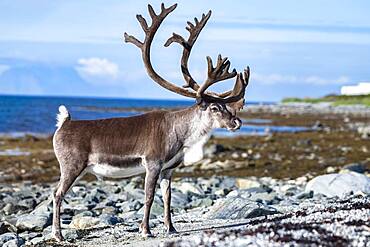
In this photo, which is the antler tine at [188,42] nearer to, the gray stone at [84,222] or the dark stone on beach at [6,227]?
the gray stone at [84,222]

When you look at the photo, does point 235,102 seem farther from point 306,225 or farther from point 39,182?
point 39,182

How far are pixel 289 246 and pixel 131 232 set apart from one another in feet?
16.7

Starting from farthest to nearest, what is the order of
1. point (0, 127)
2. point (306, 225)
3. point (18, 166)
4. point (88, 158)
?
point (0, 127)
point (18, 166)
point (88, 158)
point (306, 225)

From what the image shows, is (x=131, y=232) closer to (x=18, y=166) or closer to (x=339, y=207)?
(x=339, y=207)

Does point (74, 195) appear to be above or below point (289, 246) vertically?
below

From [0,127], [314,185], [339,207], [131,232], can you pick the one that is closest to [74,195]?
[314,185]

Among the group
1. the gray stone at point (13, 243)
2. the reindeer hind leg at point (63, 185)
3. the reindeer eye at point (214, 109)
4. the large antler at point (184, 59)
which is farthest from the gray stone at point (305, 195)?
the gray stone at point (13, 243)

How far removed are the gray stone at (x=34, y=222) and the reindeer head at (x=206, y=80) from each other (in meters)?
4.80

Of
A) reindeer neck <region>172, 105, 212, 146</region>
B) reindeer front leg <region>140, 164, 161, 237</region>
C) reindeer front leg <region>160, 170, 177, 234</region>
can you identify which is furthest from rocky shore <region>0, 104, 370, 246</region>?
reindeer neck <region>172, 105, 212, 146</region>

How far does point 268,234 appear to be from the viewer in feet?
31.3

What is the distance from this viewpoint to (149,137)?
1278 cm

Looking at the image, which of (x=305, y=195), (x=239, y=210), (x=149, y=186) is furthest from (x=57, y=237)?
(x=305, y=195)

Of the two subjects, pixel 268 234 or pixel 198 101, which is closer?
pixel 268 234

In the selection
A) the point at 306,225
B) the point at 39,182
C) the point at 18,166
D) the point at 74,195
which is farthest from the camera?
the point at 18,166
